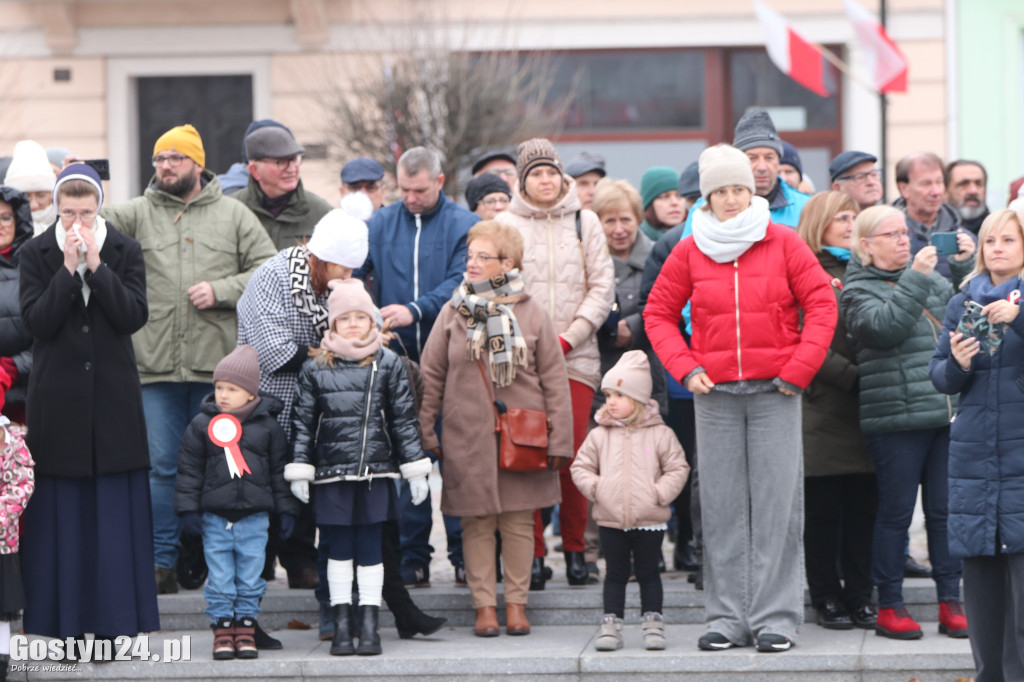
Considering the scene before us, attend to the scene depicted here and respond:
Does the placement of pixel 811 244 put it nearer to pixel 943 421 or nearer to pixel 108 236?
pixel 943 421

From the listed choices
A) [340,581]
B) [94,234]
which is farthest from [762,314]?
[94,234]

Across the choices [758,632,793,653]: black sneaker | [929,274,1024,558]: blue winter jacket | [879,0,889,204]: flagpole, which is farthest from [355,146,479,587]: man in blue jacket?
[879,0,889,204]: flagpole

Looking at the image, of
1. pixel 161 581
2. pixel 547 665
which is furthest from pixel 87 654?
pixel 547 665

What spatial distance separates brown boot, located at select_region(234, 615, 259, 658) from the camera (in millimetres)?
6355

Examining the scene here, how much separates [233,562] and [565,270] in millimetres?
2121

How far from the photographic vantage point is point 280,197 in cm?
779

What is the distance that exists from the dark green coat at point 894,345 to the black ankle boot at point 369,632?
2316 millimetres

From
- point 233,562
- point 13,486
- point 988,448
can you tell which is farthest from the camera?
point 233,562

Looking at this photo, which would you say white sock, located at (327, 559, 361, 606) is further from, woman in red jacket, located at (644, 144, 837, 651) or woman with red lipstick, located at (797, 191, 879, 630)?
woman with red lipstick, located at (797, 191, 879, 630)

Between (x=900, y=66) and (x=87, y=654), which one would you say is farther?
(x=900, y=66)

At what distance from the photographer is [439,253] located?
740cm

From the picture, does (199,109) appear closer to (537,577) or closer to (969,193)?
(969,193)

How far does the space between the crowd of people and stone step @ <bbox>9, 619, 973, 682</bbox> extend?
12cm

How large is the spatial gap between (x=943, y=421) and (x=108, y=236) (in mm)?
3676
